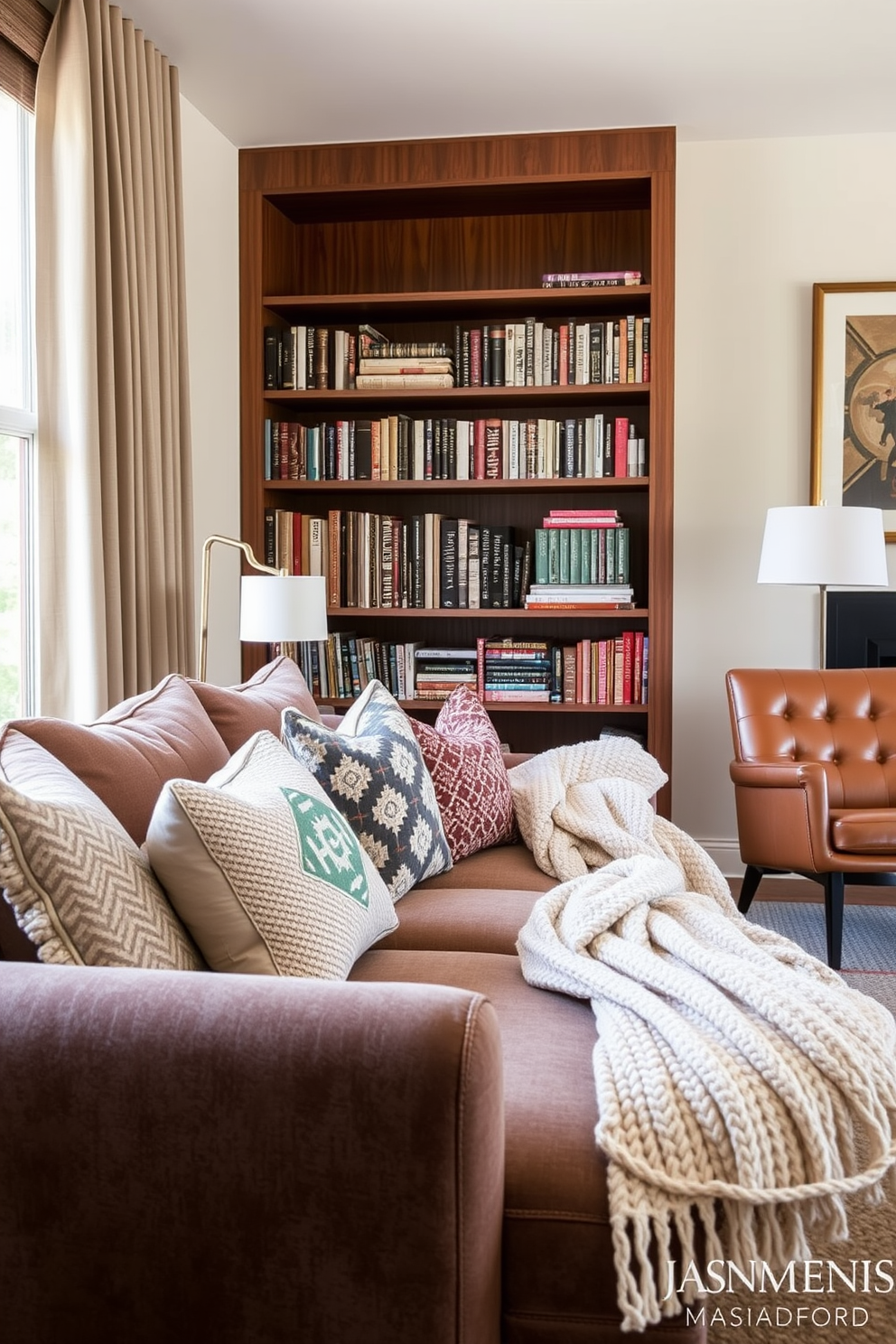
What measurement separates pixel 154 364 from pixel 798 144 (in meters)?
2.48

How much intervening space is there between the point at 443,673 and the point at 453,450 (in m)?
0.79

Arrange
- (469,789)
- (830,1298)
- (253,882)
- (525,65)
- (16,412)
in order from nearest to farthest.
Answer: (253,882), (830,1298), (469,789), (16,412), (525,65)

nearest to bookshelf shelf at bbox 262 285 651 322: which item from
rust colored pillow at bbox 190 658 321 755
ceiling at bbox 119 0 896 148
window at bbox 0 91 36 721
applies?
ceiling at bbox 119 0 896 148

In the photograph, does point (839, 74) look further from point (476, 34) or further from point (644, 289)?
point (476, 34)

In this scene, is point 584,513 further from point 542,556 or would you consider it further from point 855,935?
point 855,935

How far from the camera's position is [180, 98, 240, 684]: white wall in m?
3.77

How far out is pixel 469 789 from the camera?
2479 mm

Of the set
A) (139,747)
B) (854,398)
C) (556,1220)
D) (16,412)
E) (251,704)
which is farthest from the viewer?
(854,398)

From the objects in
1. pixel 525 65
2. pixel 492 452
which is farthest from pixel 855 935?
pixel 525 65

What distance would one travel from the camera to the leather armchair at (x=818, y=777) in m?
3.24

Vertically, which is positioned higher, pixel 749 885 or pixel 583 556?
pixel 583 556

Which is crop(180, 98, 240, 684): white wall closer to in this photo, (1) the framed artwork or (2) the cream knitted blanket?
(1) the framed artwork

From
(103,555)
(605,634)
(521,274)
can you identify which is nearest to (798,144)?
(521,274)

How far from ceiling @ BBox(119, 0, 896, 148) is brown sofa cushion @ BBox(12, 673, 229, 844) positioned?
204 cm
